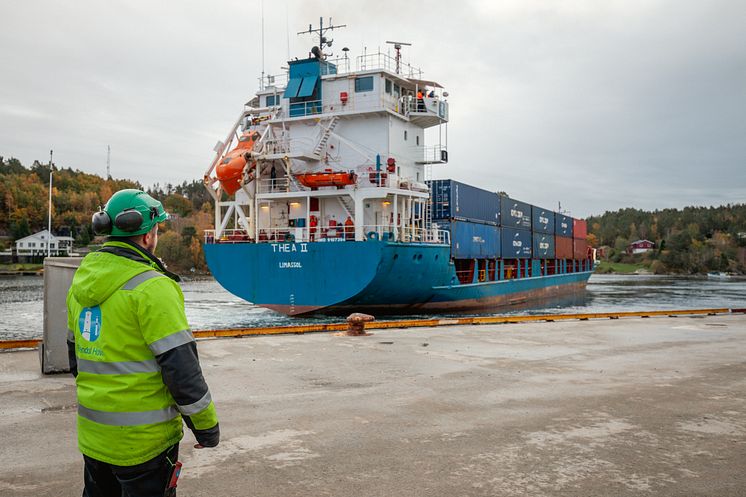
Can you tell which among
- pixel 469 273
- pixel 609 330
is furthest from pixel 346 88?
pixel 609 330

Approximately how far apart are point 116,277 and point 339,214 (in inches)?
815

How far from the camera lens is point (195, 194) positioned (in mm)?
147500

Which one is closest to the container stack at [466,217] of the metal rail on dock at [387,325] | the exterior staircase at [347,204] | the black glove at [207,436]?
the exterior staircase at [347,204]

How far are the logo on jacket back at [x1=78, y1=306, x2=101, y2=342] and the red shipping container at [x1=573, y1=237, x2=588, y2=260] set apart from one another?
49282 mm

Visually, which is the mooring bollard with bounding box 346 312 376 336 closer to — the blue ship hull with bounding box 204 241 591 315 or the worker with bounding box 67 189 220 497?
the worker with bounding box 67 189 220 497

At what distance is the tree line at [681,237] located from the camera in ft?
336

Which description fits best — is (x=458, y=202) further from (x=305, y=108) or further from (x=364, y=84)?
(x=305, y=108)

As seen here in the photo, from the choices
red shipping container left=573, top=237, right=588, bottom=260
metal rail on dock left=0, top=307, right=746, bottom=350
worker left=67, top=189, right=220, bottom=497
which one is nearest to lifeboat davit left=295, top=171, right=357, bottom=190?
metal rail on dock left=0, top=307, right=746, bottom=350

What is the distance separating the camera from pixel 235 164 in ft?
77.5

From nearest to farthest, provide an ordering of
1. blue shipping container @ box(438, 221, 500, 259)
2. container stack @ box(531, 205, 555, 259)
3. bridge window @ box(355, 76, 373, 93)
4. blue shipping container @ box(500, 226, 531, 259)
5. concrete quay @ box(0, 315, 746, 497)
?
concrete quay @ box(0, 315, 746, 497), bridge window @ box(355, 76, 373, 93), blue shipping container @ box(438, 221, 500, 259), blue shipping container @ box(500, 226, 531, 259), container stack @ box(531, 205, 555, 259)

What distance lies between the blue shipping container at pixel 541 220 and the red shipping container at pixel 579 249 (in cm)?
751

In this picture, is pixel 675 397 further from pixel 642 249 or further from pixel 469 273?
pixel 642 249

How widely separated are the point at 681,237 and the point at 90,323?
118544 mm

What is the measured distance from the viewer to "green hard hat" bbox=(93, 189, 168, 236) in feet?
9.18
